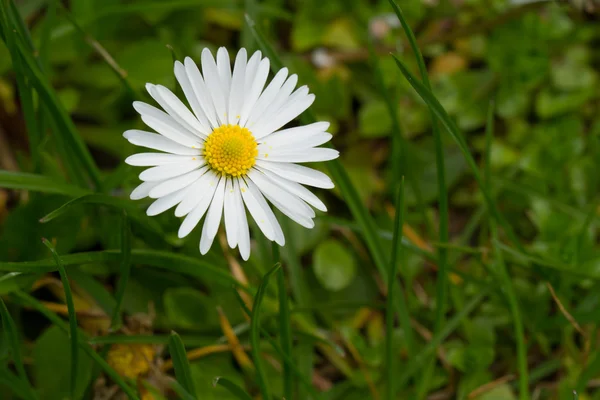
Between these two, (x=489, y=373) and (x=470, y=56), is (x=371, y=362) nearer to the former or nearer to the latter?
(x=489, y=373)

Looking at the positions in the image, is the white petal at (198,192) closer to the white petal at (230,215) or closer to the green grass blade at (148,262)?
the white petal at (230,215)

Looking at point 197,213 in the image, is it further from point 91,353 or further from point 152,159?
point 91,353

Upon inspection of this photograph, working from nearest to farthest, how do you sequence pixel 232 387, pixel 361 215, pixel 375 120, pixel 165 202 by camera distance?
pixel 165 202, pixel 232 387, pixel 361 215, pixel 375 120

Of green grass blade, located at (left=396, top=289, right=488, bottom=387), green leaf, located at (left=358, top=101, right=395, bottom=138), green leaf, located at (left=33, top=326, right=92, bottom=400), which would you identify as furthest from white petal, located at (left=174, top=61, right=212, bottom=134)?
green leaf, located at (left=358, top=101, right=395, bottom=138)

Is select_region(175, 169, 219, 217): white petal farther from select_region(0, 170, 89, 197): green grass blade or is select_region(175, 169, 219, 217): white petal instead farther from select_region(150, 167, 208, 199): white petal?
select_region(0, 170, 89, 197): green grass blade

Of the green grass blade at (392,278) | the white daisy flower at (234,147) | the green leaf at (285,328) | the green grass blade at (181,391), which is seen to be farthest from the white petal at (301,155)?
the green grass blade at (181,391)

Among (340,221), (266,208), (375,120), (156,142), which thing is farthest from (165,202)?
(375,120)
